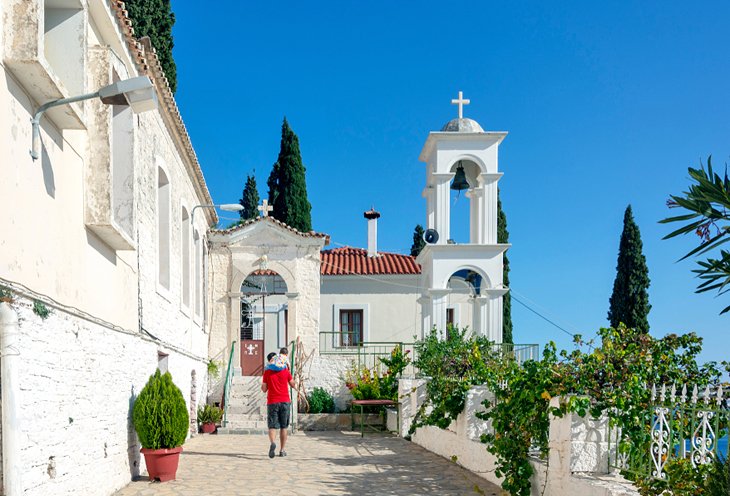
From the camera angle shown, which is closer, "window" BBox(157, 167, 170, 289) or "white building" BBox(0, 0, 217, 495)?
"white building" BBox(0, 0, 217, 495)

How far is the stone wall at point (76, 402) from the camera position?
558cm

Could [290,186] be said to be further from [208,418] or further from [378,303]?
[208,418]

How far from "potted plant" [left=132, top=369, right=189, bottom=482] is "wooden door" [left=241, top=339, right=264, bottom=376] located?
12050 millimetres

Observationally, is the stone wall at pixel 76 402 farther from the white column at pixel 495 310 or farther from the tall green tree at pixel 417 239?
the tall green tree at pixel 417 239

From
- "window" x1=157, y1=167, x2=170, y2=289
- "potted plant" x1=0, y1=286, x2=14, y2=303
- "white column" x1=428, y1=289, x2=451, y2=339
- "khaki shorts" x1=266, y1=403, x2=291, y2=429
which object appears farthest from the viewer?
"white column" x1=428, y1=289, x2=451, y2=339

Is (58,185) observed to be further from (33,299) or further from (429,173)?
(429,173)

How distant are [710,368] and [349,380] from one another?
43.9ft

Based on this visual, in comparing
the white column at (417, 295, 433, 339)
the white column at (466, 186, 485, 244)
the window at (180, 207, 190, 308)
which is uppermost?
the white column at (466, 186, 485, 244)

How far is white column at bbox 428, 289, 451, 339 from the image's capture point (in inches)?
683

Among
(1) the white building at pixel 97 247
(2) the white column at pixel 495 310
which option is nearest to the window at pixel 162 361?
(1) the white building at pixel 97 247

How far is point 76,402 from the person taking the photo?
6.79 meters

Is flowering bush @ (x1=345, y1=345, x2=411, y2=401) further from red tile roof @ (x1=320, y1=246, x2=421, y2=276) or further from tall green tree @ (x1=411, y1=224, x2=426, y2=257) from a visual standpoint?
tall green tree @ (x1=411, y1=224, x2=426, y2=257)

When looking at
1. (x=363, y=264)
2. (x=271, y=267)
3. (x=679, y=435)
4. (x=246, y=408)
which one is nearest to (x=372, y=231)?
(x=363, y=264)

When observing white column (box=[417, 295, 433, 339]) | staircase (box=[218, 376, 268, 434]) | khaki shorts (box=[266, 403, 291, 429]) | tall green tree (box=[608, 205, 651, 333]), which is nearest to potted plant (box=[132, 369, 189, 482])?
khaki shorts (box=[266, 403, 291, 429])
